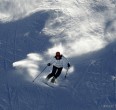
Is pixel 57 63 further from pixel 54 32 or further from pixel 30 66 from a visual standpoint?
pixel 54 32

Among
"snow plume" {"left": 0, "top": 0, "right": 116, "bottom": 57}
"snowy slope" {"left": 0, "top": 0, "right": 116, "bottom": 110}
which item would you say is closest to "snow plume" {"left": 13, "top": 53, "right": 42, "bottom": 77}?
"snowy slope" {"left": 0, "top": 0, "right": 116, "bottom": 110}

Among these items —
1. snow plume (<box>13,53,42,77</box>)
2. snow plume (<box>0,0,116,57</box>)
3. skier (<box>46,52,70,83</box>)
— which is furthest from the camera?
snow plume (<box>0,0,116,57</box>)

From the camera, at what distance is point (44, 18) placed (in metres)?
193

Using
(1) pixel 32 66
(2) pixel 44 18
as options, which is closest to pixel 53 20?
(2) pixel 44 18

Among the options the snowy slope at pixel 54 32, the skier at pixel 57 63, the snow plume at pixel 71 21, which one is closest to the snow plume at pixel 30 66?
the snowy slope at pixel 54 32

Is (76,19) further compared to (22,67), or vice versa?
(76,19)

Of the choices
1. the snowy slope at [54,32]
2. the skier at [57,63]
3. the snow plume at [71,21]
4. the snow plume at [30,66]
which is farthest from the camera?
the snow plume at [71,21]

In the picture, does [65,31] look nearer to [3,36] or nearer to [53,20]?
[53,20]

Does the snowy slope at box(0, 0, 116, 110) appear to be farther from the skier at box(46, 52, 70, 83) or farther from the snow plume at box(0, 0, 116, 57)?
the skier at box(46, 52, 70, 83)

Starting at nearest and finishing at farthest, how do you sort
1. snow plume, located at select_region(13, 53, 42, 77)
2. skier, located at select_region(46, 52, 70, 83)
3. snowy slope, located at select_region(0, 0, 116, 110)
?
1. skier, located at select_region(46, 52, 70, 83)
2. snow plume, located at select_region(13, 53, 42, 77)
3. snowy slope, located at select_region(0, 0, 116, 110)

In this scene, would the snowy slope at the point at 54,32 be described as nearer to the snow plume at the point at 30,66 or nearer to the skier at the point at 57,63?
the snow plume at the point at 30,66

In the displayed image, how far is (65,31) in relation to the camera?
619 ft

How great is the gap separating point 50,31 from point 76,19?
1132 cm

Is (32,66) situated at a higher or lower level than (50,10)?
lower
